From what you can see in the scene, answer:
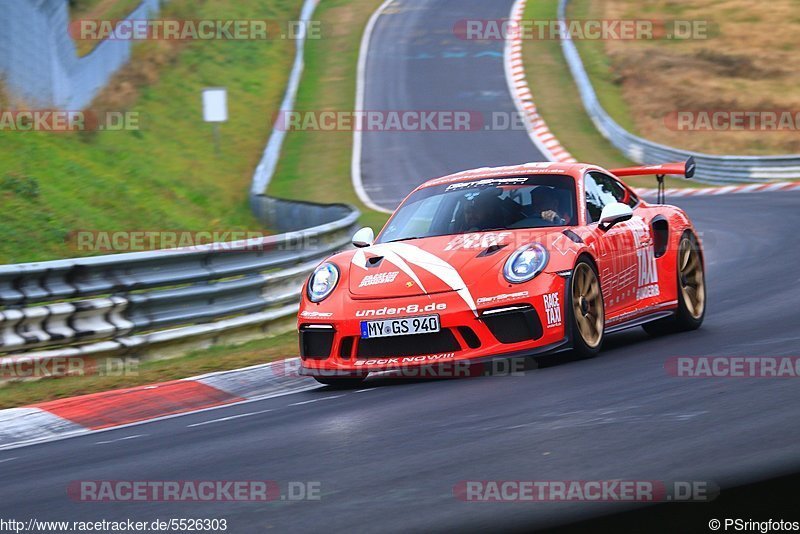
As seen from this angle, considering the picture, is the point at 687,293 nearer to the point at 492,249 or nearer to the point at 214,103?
the point at 492,249

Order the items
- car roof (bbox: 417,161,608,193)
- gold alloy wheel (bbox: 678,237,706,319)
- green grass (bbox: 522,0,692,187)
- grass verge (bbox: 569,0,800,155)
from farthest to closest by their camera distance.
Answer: grass verge (bbox: 569,0,800,155) → green grass (bbox: 522,0,692,187) → gold alloy wheel (bbox: 678,237,706,319) → car roof (bbox: 417,161,608,193)

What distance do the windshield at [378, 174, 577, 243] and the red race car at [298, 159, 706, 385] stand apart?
1cm

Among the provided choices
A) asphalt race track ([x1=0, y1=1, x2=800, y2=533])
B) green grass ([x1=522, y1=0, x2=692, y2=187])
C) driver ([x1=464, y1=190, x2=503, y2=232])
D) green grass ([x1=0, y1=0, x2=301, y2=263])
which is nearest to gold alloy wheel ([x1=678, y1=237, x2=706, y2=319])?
asphalt race track ([x1=0, y1=1, x2=800, y2=533])

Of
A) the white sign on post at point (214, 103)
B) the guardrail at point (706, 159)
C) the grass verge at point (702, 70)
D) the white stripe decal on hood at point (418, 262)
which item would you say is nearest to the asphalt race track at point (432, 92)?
the guardrail at point (706, 159)

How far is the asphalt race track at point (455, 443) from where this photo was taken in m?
4.11

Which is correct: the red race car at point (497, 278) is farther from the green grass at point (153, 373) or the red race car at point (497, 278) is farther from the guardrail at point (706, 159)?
the guardrail at point (706, 159)

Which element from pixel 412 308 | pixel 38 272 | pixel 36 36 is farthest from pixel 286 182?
pixel 412 308

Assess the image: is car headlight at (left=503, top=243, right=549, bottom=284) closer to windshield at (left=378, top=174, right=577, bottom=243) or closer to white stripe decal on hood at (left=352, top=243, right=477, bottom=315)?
white stripe decal on hood at (left=352, top=243, right=477, bottom=315)

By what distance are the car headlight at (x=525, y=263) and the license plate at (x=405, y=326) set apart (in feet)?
1.79

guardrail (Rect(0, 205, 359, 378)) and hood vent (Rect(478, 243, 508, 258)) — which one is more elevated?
hood vent (Rect(478, 243, 508, 258))

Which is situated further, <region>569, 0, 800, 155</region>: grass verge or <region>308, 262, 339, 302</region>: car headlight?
<region>569, 0, 800, 155</region>: grass verge

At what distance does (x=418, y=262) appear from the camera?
300 inches

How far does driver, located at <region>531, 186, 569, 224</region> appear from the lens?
26.7ft

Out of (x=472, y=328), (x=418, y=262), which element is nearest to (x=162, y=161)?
(x=418, y=262)
